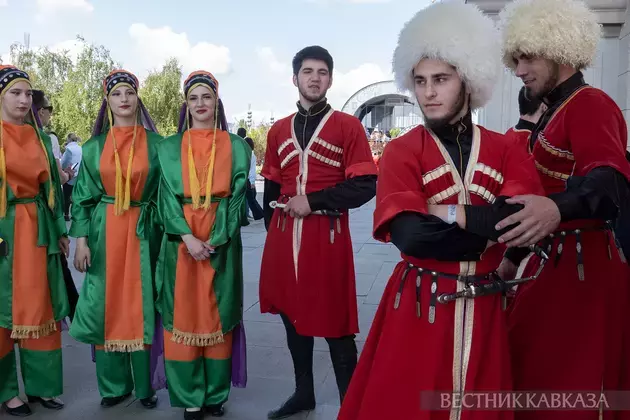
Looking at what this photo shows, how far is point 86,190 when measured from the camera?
349 cm

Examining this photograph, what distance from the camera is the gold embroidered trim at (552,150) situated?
2314 millimetres

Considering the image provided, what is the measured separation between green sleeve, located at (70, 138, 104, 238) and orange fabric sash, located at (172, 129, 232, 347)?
A: 0.57 m

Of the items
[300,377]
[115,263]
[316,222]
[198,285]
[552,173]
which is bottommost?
[300,377]

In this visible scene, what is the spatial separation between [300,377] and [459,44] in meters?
2.22

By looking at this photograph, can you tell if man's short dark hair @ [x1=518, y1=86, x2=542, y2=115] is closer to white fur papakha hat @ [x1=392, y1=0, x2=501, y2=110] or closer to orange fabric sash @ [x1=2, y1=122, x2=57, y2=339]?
white fur papakha hat @ [x1=392, y1=0, x2=501, y2=110]

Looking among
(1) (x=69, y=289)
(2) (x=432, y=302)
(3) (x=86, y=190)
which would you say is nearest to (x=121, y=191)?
(3) (x=86, y=190)

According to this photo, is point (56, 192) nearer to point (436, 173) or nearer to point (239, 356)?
point (239, 356)

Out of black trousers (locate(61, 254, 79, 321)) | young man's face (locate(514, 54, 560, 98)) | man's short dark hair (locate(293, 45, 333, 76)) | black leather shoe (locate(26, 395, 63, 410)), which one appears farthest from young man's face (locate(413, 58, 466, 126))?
black leather shoe (locate(26, 395, 63, 410))

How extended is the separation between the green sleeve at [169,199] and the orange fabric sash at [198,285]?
2.3 inches

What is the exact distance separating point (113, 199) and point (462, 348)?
2335mm

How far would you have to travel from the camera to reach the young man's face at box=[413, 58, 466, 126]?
1.98 metres

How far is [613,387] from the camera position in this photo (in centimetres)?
229

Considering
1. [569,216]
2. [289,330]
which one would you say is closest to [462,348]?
[569,216]

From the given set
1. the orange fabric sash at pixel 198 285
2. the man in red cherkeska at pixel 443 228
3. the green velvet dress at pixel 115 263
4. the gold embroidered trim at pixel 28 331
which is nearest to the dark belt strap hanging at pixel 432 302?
the man in red cherkeska at pixel 443 228
